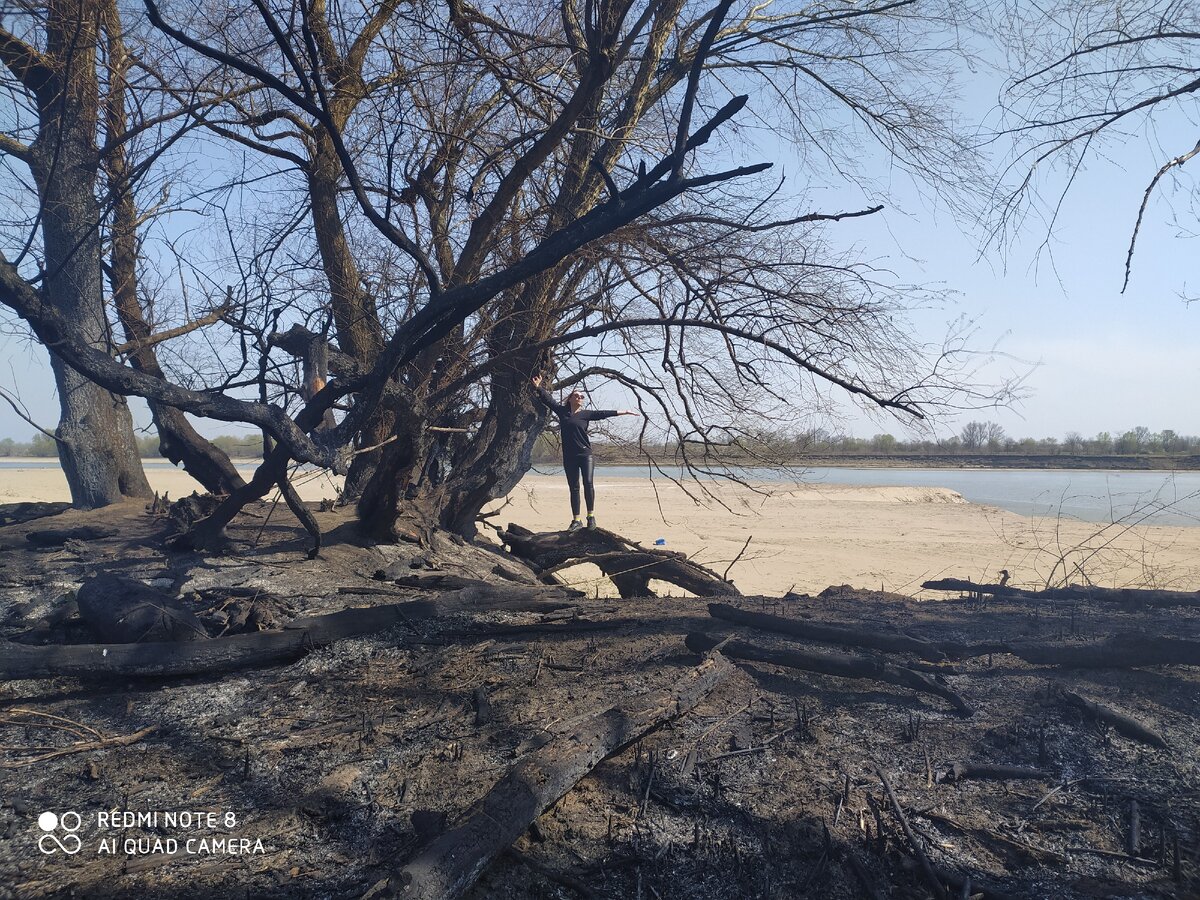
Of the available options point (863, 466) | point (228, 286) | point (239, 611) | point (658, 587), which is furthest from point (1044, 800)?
point (863, 466)

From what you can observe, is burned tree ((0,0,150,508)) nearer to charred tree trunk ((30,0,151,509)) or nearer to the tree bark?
charred tree trunk ((30,0,151,509))

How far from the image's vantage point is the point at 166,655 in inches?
166

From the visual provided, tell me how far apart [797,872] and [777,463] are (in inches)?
177

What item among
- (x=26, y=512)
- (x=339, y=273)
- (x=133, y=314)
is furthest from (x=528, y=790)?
(x=26, y=512)

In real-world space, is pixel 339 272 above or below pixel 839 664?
above

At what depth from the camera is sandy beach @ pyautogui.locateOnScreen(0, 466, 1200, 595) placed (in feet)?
32.7

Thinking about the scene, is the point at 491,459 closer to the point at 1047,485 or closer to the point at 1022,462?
the point at 1047,485

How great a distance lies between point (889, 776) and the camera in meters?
3.30

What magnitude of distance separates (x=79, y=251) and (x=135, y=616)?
17.7 ft

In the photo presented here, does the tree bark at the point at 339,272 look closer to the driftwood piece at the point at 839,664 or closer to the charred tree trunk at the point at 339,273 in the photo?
the charred tree trunk at the point at 339,273

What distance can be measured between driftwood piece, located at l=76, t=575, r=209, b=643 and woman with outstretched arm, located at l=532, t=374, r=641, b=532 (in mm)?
3726

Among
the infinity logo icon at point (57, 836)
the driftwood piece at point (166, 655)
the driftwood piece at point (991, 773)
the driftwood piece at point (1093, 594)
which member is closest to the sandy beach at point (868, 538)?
the driftwood piece at point (1093, 594)

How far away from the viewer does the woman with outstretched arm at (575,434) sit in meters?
7.90

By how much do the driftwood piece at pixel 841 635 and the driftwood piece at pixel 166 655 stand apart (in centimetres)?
250
